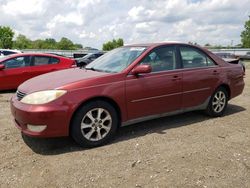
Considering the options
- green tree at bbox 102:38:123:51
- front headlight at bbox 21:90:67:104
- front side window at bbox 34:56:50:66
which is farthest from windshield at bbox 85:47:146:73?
green tree at bbox 102:38:123:51

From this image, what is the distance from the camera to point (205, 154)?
4.08 meters

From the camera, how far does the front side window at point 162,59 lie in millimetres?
4946

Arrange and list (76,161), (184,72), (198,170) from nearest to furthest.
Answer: (198,170) → (76,161) → (184,72)

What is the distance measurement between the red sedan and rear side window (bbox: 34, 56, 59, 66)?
4.83m

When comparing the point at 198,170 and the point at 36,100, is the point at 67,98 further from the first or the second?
the point at 198,170

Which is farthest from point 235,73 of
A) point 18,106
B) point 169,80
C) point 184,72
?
point 18,106

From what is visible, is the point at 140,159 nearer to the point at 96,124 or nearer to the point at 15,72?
the point at 96,124

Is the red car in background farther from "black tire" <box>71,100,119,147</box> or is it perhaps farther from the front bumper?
"black tire" <box>71,100,119,147</box>

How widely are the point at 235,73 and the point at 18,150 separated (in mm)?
4508

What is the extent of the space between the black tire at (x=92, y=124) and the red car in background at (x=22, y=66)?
566cm

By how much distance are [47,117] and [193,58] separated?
299 cm

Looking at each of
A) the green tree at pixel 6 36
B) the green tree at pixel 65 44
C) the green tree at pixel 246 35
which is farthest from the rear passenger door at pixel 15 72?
the green tree at pixel 65 44

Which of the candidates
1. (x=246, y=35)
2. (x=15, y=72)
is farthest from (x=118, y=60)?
(x=246, y=35)

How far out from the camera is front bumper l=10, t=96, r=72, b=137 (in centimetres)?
396
